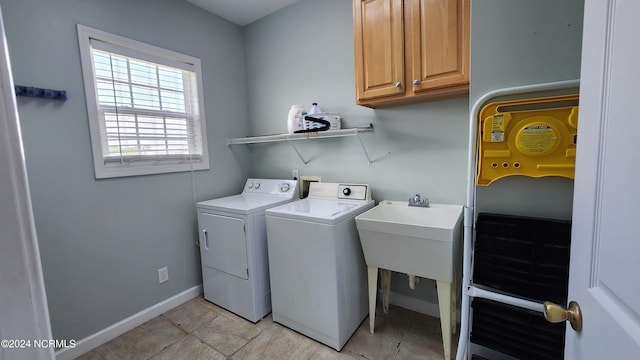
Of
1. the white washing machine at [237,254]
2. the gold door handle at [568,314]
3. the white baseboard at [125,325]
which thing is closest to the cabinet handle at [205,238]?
the white washing machine at [237,254]

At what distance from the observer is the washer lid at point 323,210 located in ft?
5.65

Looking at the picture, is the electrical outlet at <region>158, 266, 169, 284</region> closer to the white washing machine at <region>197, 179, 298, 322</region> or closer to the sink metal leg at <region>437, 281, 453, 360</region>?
the white washing machine at <region>197, 179, 298, 322</region>

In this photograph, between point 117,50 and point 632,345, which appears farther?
point 117,50

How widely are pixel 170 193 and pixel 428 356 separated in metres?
2.30

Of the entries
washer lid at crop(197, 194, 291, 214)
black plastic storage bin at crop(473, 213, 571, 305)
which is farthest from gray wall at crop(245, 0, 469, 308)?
black plastic storage bin at crop(473, 213, 571, 305)

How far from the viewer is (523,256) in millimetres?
1081

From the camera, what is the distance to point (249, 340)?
73.7 inches

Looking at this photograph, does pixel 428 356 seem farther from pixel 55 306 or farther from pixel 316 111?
pixel 55 306

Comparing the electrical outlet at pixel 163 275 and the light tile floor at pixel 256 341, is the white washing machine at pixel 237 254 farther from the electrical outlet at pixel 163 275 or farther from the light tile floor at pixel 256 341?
the electrical outlet at pixel 163 275

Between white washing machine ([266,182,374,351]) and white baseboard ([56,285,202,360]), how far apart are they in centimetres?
93

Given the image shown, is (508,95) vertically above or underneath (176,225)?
above

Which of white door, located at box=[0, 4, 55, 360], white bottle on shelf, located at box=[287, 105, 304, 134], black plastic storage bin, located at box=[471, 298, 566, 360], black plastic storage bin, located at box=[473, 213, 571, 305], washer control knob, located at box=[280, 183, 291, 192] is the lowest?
black plastic storage bin, located at box=[471, 298, 566, 360]

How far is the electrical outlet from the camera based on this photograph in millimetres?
2211

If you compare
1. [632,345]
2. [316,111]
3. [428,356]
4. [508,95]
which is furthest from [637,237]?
[316,111]
